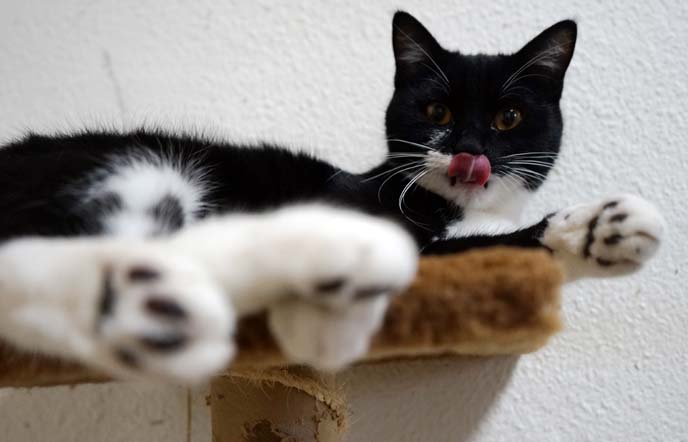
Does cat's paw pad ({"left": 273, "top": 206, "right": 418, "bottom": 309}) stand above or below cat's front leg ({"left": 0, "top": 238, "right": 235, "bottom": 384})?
above

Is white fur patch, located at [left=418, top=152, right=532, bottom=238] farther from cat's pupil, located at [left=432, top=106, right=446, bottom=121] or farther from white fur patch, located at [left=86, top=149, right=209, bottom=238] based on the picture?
white fur patch, located at [left=86, top=149, right=209, bottom=238]

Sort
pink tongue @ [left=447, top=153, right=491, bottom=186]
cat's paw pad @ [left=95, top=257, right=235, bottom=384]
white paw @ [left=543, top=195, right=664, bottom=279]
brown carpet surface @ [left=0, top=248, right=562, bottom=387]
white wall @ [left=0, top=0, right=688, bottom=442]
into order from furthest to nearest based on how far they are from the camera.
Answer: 1. white wall @ [left=0, top=0, right=688, bottom=442]
2. pink tongue @ [left=447, top=153, right=491, bottom=186]
3. white paw @ [left=543, top=195, right=664, bottom=279]
4. brown carpet surface @ [left=0, top=248, right=562, bottom=387]
5. cat's paw pad @ [left=95, top=257, right=235, bottom=384]

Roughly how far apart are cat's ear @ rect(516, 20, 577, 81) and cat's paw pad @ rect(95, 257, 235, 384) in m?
0.75

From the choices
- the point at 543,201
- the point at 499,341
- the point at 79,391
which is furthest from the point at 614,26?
the point at 79,391

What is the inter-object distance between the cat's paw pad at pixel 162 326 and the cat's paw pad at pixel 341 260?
2.3 inches

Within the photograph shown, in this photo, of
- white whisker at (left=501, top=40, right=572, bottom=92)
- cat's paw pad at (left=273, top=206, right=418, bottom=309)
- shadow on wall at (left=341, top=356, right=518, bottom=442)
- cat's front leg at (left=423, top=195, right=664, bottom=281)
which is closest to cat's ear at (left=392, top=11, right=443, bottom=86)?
white whisker at (left=501, top=40, right=572, bottom=92)

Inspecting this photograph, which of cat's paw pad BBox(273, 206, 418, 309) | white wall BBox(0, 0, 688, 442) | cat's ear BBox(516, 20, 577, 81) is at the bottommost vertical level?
white wall BBox(0, 0, 688, 442)

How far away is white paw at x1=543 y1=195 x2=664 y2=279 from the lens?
606 millimetres

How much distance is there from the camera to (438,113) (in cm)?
95

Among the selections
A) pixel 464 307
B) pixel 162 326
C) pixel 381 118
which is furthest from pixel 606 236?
pixel 381 118

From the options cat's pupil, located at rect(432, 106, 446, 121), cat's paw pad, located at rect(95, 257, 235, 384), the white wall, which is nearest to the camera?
cat's paw pad, located at rect(95, 257, 235, 384)

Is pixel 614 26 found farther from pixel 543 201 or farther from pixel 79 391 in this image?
pixel 79 391

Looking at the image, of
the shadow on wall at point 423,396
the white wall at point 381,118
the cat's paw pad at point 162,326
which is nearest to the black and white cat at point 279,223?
the cat's paw pad at point 162,326

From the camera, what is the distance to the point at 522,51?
0.94m
